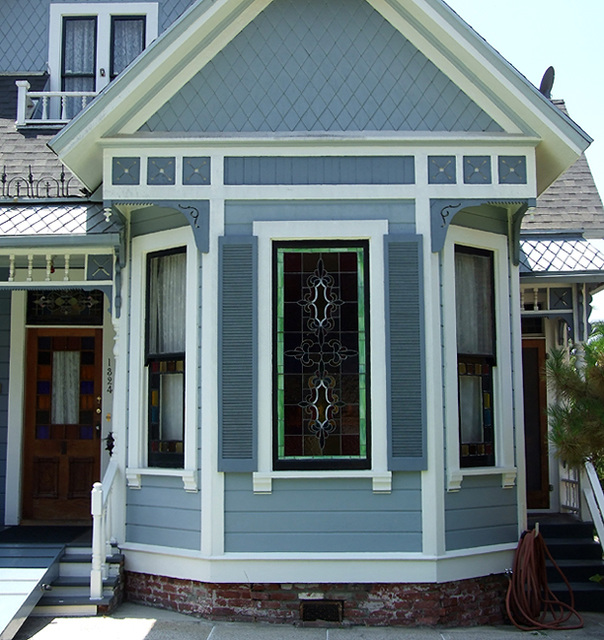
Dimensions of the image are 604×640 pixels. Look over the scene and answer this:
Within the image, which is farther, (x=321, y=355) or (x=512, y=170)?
(x=512, y=170)

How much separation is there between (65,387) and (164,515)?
3.01 m

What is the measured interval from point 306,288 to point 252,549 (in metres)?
2.53

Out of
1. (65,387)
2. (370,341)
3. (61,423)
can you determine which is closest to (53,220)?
(65,387)

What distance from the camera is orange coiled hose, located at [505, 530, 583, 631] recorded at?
7859 mm

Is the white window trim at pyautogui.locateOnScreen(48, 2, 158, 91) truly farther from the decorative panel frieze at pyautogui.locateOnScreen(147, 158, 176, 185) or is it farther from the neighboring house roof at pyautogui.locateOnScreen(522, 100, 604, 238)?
the neighboring house roof at pyautogui.locateOnScreen(522, 100, 604, 238)

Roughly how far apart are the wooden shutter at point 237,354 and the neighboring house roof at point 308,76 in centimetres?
126

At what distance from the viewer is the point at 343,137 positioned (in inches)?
316

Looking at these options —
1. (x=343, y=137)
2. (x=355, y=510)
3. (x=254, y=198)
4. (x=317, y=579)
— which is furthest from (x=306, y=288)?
(x=317, y=579)

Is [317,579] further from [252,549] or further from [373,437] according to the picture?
[373,437]

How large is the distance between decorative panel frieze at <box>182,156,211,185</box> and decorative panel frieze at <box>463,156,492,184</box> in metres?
2.52

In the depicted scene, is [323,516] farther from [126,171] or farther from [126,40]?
[126,40]

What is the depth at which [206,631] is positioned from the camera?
7348 mm

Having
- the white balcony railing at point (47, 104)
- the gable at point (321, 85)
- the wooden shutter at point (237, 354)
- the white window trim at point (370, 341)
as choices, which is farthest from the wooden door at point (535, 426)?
the white balcony railing at point (47, 104)

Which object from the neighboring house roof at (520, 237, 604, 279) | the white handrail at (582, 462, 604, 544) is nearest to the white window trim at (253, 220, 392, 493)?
the white handrail at (582, 462, 604, 544)
